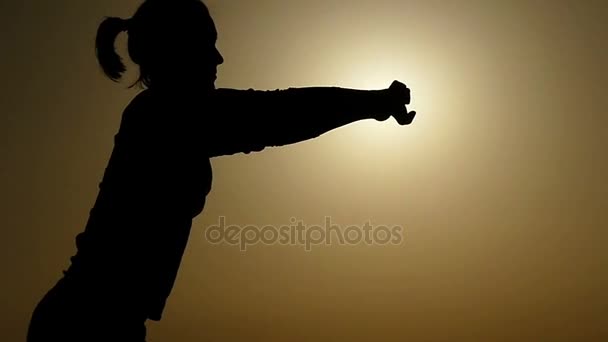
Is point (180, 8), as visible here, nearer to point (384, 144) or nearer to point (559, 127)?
point (384, 144)

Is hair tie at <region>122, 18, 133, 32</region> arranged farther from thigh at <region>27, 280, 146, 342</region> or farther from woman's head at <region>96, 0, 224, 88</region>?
thigh at <region>27, 280, 146, 342</region>

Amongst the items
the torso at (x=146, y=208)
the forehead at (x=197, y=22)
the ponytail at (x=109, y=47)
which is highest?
the ponytail at (x=109, y=47)

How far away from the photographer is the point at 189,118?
492mm

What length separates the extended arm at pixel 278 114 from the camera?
469 millimetres

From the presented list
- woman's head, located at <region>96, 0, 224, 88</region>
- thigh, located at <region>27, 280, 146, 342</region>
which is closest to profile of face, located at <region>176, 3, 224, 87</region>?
woman's head, located at <region>96, 0, 224, 88</region>

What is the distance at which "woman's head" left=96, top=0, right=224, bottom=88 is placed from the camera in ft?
1.70

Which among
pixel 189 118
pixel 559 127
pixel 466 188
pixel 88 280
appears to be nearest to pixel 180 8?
pixel 189 118

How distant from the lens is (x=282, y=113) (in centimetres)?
47

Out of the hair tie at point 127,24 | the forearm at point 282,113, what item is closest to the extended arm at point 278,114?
the forearm at point 282,113

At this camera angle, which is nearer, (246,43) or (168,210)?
(168,210)

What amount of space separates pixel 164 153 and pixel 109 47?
0.55 ft

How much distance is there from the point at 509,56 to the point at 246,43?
2.59 feet

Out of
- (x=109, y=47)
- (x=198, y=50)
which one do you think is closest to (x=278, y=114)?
(x=198, y=50)

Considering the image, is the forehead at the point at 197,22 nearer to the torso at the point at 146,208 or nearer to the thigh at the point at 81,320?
the torso at the point at 146,208
